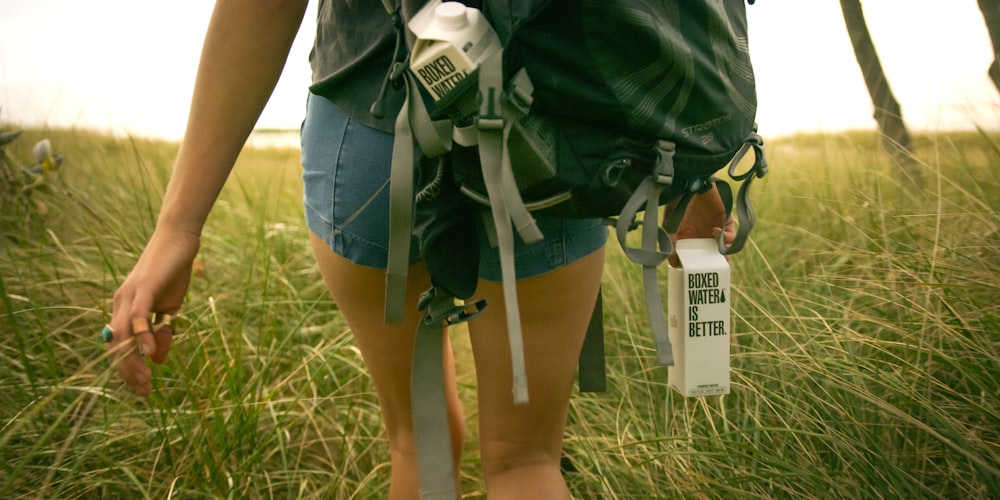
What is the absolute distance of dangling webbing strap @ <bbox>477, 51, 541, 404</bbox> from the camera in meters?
0.74

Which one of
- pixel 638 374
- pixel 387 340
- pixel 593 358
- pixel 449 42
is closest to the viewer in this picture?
pixel 449 42

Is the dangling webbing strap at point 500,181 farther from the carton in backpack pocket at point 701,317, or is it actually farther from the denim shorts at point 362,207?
the carton in backpack pocket at point 701,317

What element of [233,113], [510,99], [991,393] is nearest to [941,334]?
[991,393]

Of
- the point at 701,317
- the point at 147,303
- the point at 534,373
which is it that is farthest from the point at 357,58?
the point at 701,317

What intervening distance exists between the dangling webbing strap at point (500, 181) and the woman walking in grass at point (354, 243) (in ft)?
0.55

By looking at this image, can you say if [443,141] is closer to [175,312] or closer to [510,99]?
[510,99]

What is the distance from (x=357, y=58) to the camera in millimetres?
907

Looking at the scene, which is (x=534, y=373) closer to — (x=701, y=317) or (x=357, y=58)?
(x=701, y=317)

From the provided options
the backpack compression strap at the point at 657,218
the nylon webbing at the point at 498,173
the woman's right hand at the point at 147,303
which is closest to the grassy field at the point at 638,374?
the woman's right hand at the point at 147,303

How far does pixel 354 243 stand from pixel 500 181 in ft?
1.10

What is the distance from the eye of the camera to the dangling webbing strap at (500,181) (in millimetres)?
739

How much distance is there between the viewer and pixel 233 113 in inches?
35.9

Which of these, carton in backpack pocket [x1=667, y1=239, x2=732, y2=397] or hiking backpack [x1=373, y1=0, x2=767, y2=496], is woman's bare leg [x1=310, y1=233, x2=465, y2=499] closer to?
hiking backpack [x1=373, y1=0, x2=767, y2=496]

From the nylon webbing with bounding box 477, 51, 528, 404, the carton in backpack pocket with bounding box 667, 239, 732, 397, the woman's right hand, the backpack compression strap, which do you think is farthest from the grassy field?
the nylon webbing with bounding box 477, 51, 528, 404
